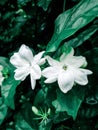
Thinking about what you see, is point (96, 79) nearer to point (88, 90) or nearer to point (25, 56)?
point (88, 90)

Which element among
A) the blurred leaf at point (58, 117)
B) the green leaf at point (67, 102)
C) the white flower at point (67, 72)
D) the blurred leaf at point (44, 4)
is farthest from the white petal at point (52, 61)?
the blurred leaf at point (44, 4)

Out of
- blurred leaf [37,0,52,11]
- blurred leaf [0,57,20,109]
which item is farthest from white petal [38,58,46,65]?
blurred leaf [37,0,52,11]

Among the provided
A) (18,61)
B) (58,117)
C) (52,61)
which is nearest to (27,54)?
(18,61)

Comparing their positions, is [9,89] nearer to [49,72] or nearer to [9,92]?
[9,92]

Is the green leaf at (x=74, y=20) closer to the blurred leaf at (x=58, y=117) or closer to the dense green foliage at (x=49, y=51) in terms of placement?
the dense green foliage at (x=49, y=51)

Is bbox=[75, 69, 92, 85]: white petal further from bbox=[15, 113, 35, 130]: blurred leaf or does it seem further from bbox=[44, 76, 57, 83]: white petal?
bbox=[15, 113, 35, 130]: blurred leaf

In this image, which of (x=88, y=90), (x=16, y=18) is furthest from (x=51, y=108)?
(x=16, y=18)
